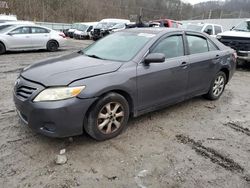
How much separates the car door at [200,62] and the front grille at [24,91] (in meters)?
2.81

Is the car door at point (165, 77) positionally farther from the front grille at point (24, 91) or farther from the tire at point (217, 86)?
the front grille at point (24, 91)

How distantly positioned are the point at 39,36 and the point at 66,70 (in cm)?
1047

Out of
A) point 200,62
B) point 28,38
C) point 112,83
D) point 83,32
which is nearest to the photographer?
point 112,83

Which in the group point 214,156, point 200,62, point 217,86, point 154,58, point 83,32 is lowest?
point 214,156

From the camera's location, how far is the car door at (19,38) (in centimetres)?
1197

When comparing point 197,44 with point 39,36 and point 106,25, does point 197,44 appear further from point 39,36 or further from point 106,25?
point 106,25

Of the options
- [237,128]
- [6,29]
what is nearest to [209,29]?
[6,29]

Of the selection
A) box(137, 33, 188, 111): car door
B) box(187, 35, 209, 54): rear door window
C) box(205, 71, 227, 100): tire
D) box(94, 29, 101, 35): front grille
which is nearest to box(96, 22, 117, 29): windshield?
box(94, 29, 101, 35): front grille

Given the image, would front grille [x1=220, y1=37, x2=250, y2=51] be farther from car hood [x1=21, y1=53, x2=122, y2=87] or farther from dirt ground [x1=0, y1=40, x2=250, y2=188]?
car hood [x1=21, y1=53, x2=122, y2=87]

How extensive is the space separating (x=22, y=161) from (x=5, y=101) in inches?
96.8

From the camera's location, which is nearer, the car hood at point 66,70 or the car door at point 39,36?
the car hood at point 66,70

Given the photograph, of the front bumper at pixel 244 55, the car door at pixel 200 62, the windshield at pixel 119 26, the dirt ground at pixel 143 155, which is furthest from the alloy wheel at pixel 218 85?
the windshield at pixel 119 26

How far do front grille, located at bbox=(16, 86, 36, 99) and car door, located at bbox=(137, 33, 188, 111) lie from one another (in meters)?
1.53

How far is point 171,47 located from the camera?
15.2 feet
